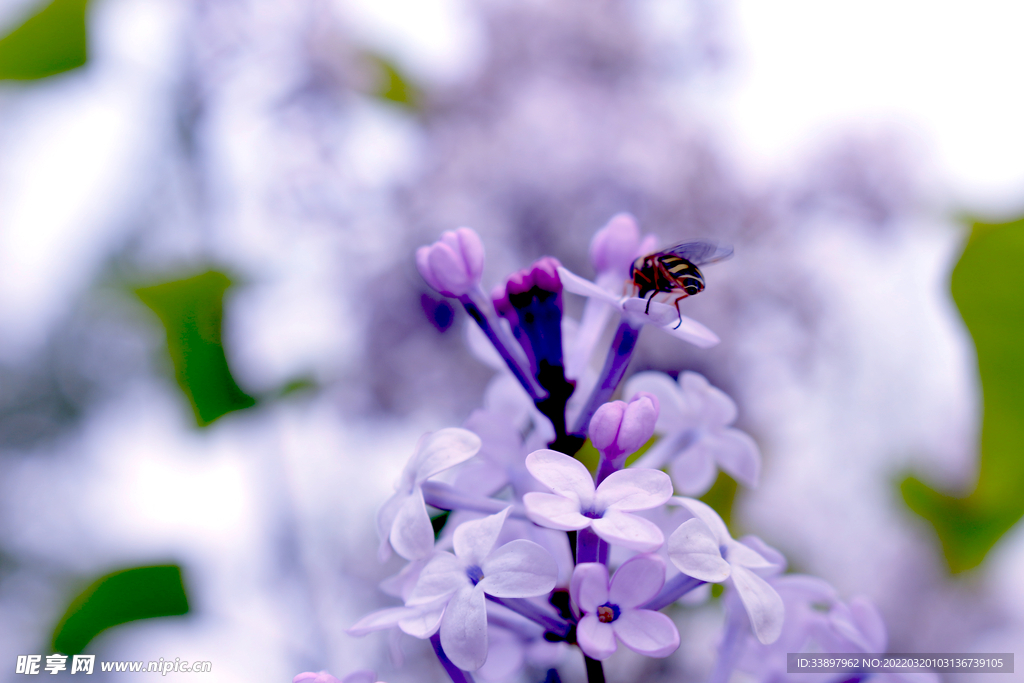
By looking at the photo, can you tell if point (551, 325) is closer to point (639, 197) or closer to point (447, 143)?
point (639, 197)

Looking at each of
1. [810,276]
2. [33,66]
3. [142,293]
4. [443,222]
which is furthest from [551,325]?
[810,276]

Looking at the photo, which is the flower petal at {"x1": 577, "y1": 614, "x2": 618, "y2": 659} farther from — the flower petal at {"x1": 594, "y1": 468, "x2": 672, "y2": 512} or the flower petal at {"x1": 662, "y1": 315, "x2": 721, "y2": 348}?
the flower petal at {"x1": 662, "y1": 315, "x2": 721, "y2": 348}

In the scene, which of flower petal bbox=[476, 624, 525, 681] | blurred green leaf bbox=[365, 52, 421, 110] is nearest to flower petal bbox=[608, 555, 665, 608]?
flower petal bbox=[476, 624, 525, 681]

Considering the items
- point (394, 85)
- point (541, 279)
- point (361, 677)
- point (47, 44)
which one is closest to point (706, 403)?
point (541, 279)

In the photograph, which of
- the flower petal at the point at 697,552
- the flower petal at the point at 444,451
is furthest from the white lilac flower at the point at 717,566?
the flower petal at the point at 444,451

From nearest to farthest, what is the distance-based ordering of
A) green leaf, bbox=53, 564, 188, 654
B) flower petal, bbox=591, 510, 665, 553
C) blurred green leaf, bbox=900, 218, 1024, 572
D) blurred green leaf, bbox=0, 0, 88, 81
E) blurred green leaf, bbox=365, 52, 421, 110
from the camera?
flower petal, bbox=591, 510, 665, 553
blurred green leaf, bbox=900, 218, 1024, 572
green leaf, bbox=53, 564, 188, 654
blurred green leaf, bbox=0, 0, 88, 81
blurred green leaf, bbox=365, 52, 421, 110

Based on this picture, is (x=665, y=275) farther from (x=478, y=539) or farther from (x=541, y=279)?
(x=478, y=539)
